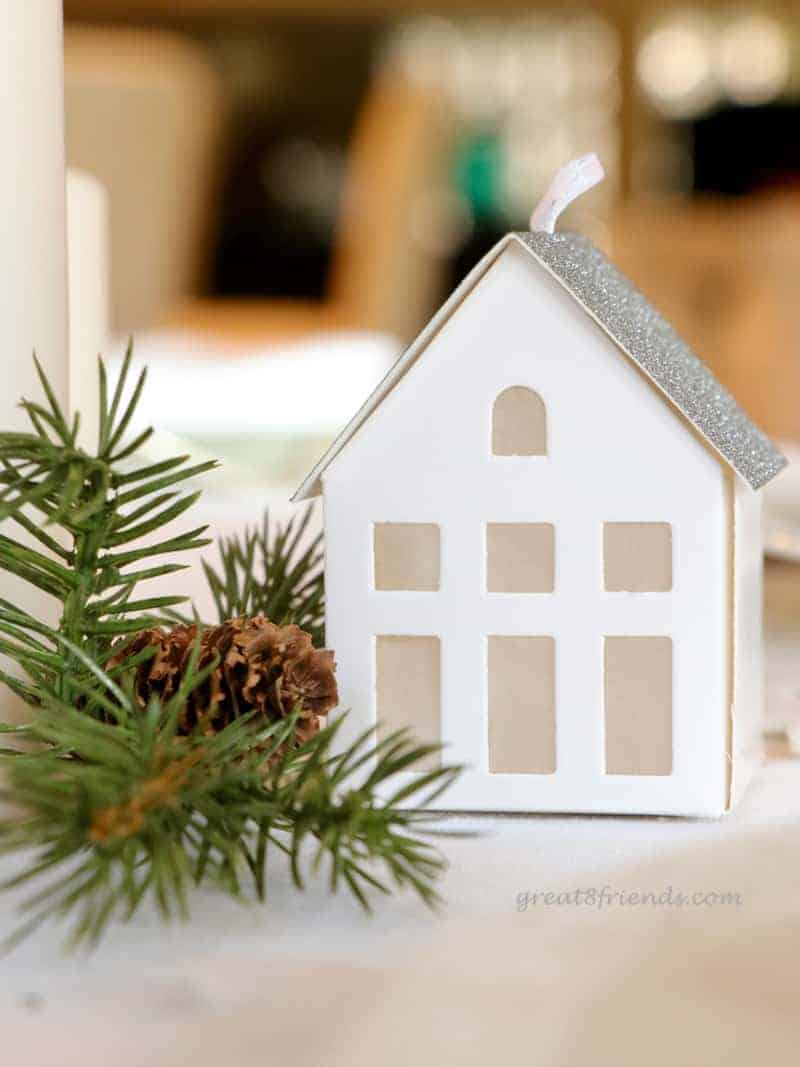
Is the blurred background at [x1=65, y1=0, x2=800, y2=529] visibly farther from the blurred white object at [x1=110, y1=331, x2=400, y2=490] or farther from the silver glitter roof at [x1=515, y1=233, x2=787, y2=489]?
the silver glitter roof at [x1=515, y1=233, x2=787, y2=489]

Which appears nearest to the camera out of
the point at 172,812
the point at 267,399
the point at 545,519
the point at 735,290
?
the point at 172,812

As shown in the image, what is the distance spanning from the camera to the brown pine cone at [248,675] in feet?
1.29

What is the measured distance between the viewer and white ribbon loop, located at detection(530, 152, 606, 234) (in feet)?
1.48

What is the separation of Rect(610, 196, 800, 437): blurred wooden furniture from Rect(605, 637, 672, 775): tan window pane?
1857 millimetres

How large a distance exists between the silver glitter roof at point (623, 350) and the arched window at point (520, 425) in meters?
0.03

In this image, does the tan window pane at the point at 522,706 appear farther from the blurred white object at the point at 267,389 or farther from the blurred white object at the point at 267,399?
the blurred white object at the point at 267,389

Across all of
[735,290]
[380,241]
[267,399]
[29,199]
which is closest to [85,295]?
[29,199]

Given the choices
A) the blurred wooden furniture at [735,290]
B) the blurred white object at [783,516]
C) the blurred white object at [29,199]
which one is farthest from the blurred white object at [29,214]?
the blurred wooden furniture at [735,290]

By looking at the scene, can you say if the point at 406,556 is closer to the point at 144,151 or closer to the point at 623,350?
the point at 623,350

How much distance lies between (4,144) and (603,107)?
4195 mm

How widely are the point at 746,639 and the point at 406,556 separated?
0.37 ft

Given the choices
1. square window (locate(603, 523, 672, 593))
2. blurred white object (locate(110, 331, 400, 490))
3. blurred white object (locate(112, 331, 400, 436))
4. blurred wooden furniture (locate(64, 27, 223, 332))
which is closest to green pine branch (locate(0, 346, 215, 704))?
square window (locate(603, 523, 672, 593))

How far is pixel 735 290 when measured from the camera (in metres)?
3.11

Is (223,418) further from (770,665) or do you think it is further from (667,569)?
(667,569)
